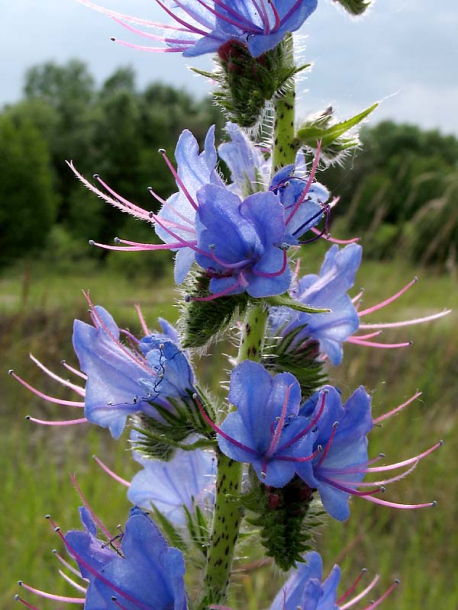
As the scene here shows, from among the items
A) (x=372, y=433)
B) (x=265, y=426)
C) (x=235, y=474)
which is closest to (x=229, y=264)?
(x=265, y=426)

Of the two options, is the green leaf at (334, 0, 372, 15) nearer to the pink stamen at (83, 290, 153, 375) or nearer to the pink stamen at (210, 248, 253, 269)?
the pink stamen at (210, 248, 253, 269)

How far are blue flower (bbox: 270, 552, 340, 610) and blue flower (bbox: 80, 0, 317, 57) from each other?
0.96 meters

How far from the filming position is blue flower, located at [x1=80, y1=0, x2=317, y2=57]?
4.26 ft

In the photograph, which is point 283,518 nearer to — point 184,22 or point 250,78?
point 250,78

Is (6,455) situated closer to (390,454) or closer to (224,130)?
(390,454)

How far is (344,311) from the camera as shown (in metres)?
1.58

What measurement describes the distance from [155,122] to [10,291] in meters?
19.3

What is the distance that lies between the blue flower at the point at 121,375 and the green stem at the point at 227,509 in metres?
0.14

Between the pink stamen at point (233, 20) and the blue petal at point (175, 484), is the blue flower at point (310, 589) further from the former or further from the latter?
the pink stamen at point (233, 20)

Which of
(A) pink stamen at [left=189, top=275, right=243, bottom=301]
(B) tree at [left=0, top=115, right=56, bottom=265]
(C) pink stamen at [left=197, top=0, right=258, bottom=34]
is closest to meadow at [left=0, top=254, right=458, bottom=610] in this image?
(A) pink stamen at [left=189, top=275, right=243, bottom=301]

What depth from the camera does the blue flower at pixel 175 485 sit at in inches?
64.8

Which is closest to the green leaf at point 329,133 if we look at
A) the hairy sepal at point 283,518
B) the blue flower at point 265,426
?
the blue flower at point 265,426

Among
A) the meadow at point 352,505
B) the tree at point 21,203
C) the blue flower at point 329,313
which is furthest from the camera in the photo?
the tree at point 21,203

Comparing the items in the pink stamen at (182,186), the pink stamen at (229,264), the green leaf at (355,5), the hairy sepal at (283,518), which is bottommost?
the hairy sepal at (283,518)
